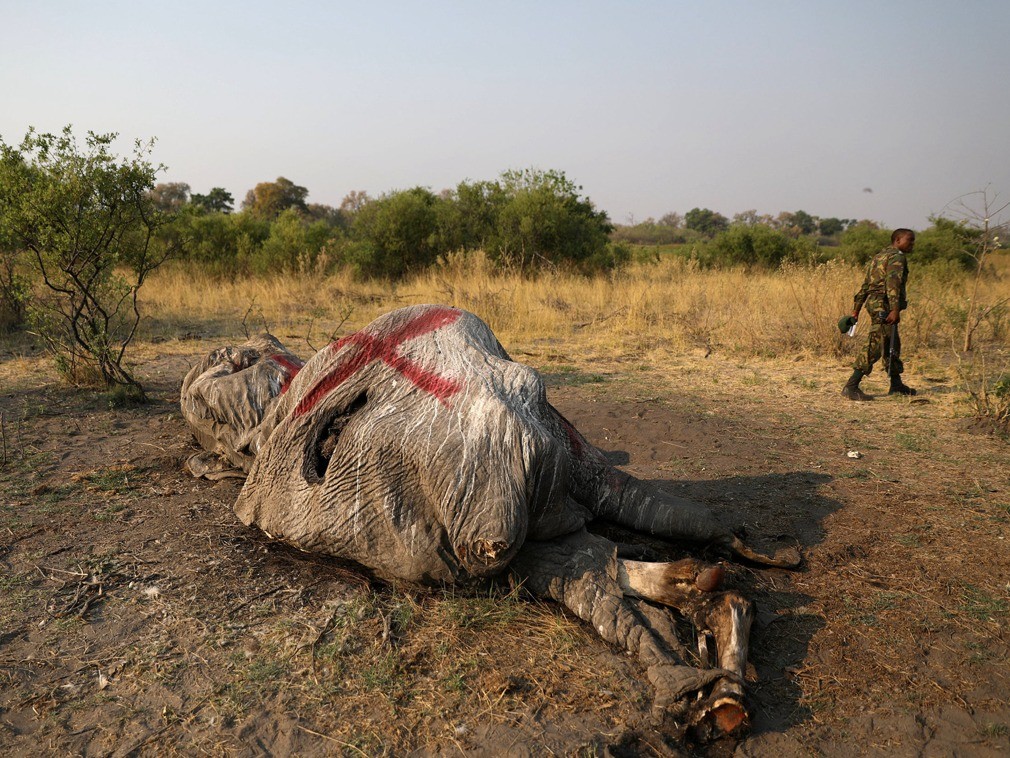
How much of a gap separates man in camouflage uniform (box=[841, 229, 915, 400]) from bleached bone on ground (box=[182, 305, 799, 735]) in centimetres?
425

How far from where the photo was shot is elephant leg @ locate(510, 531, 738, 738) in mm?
2389

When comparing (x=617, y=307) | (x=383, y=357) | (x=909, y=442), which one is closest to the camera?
(x=383, y=357)

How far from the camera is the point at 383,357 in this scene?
3373mm

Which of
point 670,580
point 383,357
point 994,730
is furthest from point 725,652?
point 383,357

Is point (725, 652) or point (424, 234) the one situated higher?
point (424, 234)

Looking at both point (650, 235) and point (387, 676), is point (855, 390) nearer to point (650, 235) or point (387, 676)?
point (387, 676)

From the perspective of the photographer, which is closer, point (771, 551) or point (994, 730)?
point (994, 730)

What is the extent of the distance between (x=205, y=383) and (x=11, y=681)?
7.19 ft

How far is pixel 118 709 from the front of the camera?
2393mm

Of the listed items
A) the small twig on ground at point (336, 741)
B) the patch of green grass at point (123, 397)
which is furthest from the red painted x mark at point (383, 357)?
the patch of green grass at point (123, 397)

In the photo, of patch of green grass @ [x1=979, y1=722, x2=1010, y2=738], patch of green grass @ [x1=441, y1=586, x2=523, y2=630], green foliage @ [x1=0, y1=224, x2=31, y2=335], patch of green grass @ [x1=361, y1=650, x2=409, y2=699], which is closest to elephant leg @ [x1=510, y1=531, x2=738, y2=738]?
patch of green grass @ [x1=441, y1=586, x2=523, y2=630]

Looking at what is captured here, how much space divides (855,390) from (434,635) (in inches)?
223

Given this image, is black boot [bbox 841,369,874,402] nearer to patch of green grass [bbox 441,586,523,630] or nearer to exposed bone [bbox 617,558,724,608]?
exposed bone [bbox 617,558,724,608]

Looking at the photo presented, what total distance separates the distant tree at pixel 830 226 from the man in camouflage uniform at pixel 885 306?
42724 millimetres
